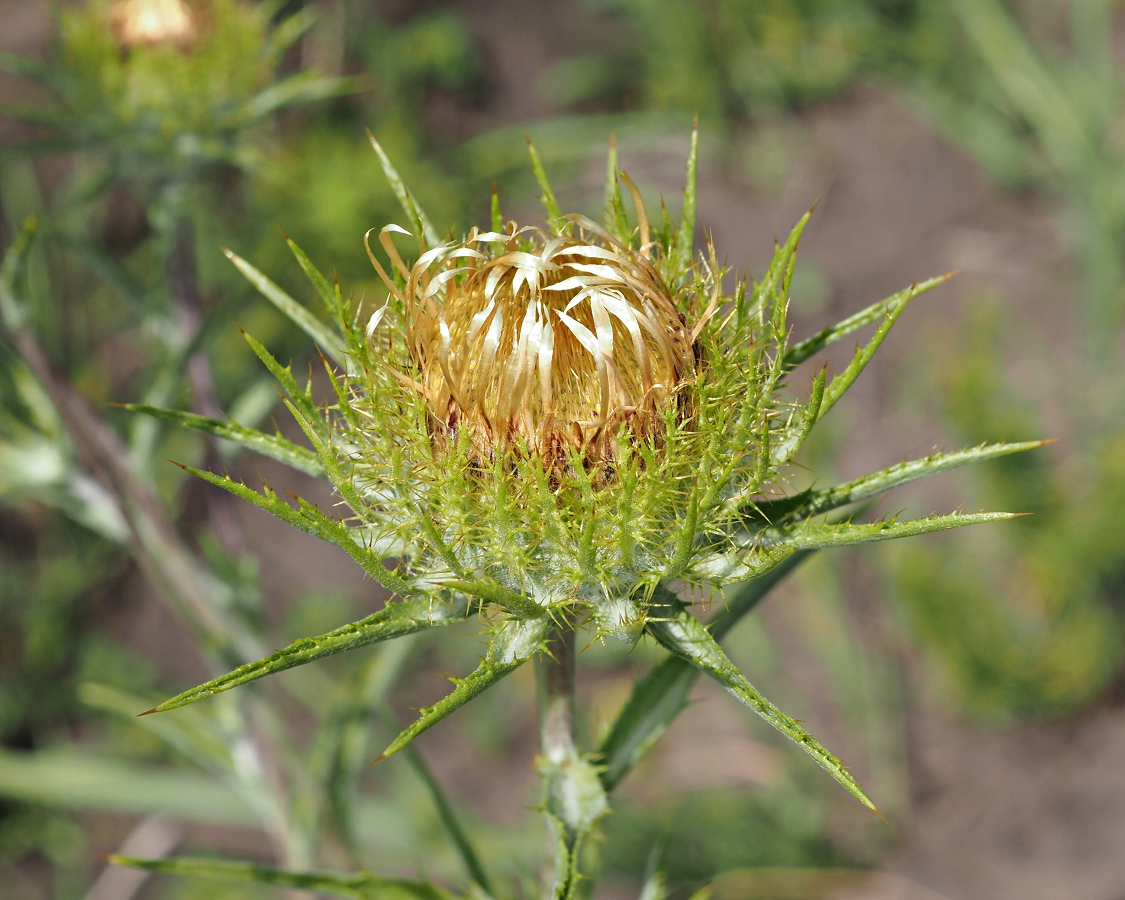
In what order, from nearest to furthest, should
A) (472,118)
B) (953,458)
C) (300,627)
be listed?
(953,458) < (300,627) < (472,118)

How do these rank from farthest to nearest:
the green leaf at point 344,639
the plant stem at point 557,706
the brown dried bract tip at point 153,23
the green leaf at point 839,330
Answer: the brown dried bract tip at point 153,23, the plant stem at point 557,706, the green leaf at point 839,330, the green leaf at point 344,639

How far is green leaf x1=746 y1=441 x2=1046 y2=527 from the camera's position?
4.40 ft

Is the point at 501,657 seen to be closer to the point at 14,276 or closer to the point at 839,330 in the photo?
the point at 839,330

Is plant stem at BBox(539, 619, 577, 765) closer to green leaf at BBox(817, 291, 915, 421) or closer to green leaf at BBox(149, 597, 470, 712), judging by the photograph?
green leaf at BBox(149, 597, 470, 712)

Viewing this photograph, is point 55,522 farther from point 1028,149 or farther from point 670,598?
point 1028,149

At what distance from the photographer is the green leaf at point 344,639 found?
44.0 inches

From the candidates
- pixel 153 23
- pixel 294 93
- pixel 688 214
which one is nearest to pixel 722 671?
pixel 688 214

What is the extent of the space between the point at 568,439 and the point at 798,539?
1.25 feet

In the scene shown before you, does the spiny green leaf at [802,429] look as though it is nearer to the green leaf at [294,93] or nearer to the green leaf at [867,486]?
the green leaf at [867,486]

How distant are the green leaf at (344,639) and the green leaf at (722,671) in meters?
0.31

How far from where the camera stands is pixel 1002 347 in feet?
16.2

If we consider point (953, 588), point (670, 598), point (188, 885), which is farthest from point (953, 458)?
point (188, 885)

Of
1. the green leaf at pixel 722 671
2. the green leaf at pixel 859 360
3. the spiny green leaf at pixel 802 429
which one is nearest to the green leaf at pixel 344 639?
the green leaf at pixel 722 671

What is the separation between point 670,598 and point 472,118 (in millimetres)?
5805
